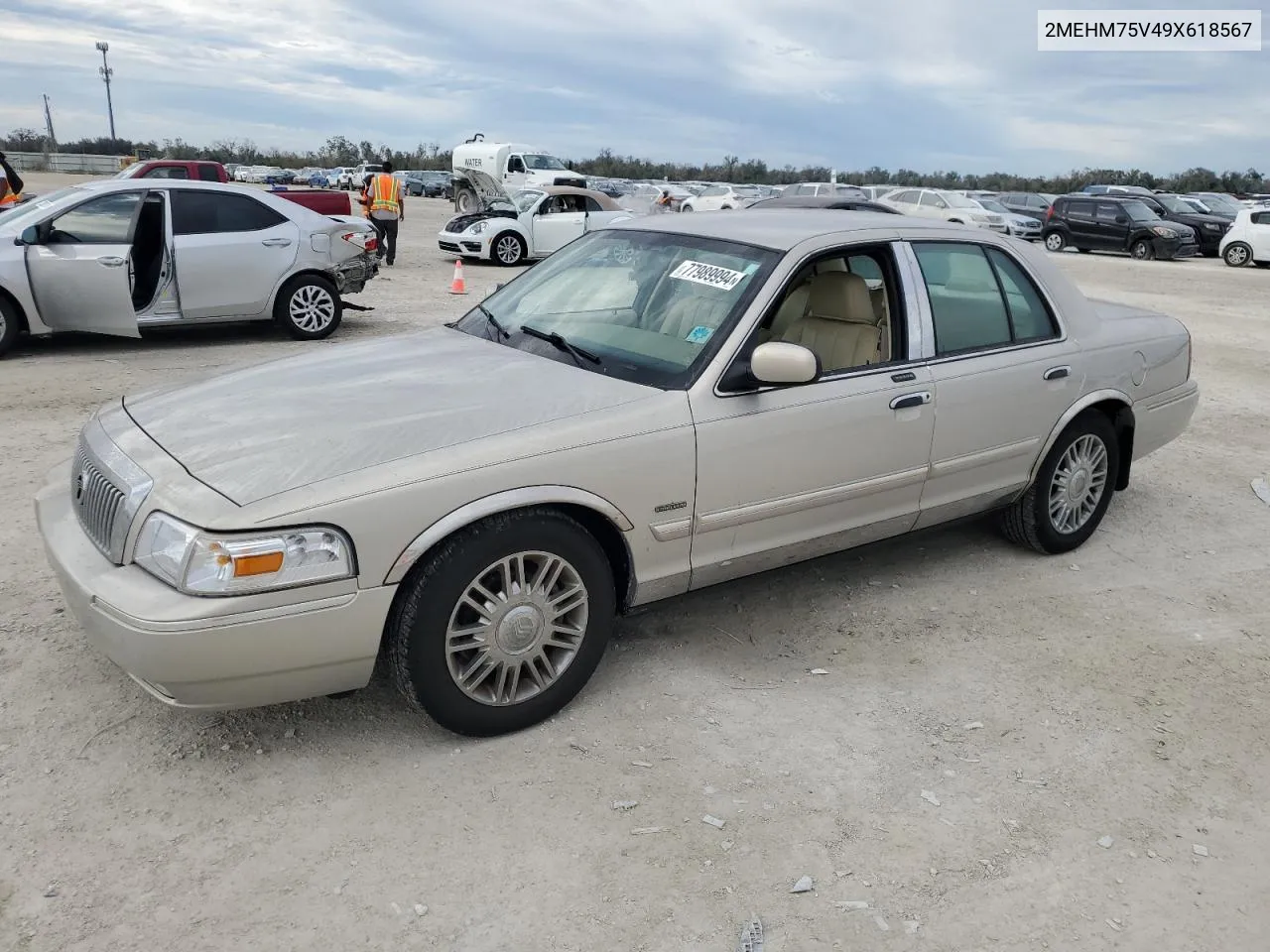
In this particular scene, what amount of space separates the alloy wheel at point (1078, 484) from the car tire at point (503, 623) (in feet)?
8.61

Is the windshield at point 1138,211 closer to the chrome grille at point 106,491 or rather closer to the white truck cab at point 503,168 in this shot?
the white truck cab at point 503,168

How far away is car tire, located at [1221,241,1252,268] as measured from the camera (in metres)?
23.9

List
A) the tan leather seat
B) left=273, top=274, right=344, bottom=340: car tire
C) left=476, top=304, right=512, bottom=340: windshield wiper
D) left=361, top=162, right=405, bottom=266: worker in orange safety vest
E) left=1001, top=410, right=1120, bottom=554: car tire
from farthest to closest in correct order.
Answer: left=361, top=162, right=405, bottom=266: worker in orange safety vest < left=273, top=274, right=344, bottom=340: car tire < left=1001, top=410, right=1120, bottom=554: car tire < the tan leather seat < left=476, top=304, right=512, bottom=340: windshield wiper

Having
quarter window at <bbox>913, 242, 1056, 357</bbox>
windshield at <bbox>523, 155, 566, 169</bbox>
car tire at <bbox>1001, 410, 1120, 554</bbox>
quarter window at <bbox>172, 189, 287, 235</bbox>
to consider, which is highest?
windshield at <bbox>523, 155, 566, 169</bbox>

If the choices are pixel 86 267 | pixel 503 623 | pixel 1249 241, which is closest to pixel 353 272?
pixel 86 267

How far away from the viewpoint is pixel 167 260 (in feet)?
29.7

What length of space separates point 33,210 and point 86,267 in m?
0.83

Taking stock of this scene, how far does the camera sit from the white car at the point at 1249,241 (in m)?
23.5

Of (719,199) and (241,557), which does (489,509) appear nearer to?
(241,557)

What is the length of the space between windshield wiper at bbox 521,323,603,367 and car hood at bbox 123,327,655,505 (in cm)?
8

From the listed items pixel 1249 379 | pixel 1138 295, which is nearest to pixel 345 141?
pixel 1138 295

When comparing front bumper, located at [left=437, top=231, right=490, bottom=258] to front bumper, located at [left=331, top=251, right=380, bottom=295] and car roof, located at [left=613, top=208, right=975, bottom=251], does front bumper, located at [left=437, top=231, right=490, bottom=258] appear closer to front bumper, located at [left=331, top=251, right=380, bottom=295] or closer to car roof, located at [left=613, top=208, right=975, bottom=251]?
front bumper, located at [left=331, top=251, right=380, bottom=295]

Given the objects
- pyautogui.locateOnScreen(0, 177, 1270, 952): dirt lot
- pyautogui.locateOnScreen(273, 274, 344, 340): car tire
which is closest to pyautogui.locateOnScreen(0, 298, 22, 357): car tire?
pyautogui.locateOnScreen(273, 274, 344, 340): car tire

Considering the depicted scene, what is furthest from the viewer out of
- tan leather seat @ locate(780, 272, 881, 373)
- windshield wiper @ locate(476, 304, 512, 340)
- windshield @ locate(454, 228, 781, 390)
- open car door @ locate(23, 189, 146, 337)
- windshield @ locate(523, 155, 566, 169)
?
windshield @ locate(523, 155, 566, 169)
